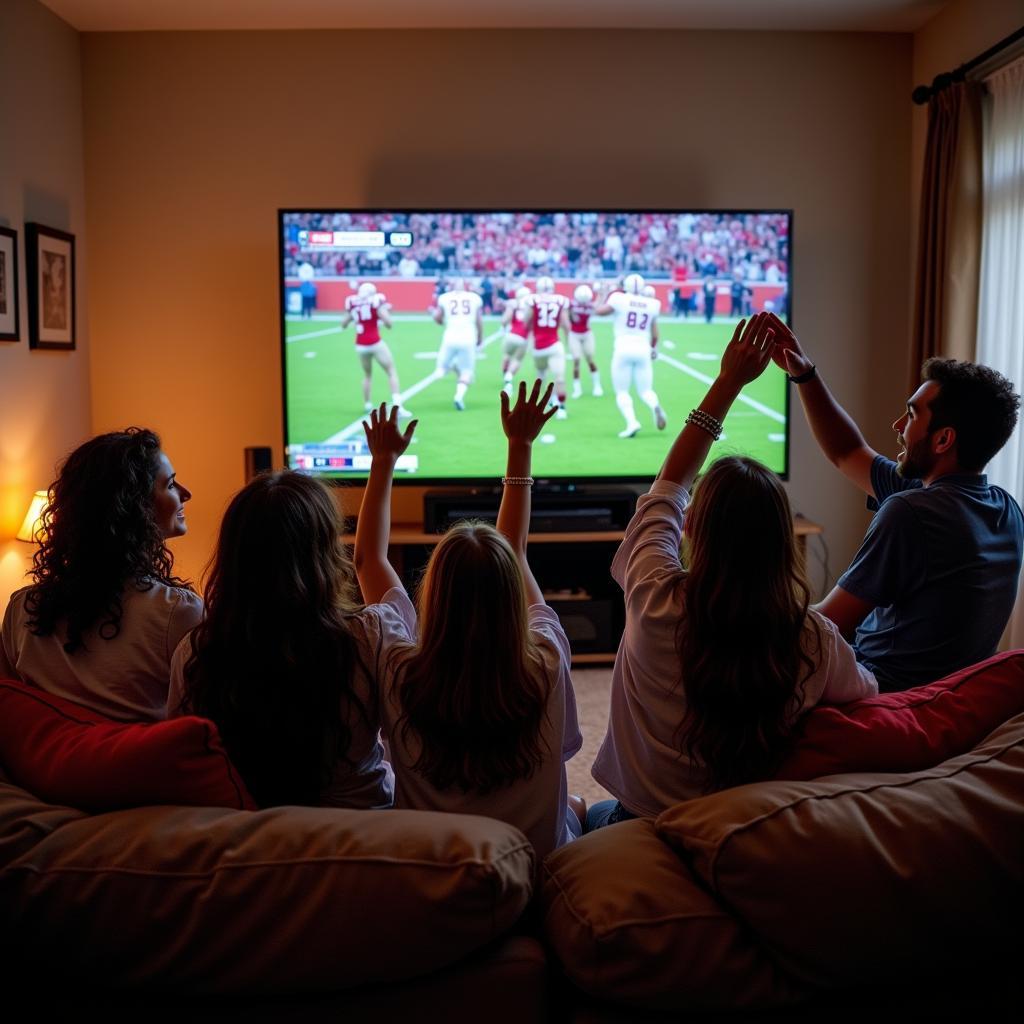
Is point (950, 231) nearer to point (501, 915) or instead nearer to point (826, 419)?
point (826, 419)

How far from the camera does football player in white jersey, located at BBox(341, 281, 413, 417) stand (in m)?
4.89

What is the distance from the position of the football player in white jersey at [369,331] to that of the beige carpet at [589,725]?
1518mm

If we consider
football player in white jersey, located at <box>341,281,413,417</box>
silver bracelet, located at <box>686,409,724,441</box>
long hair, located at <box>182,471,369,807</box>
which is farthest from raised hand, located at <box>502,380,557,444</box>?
football player in white jersey, located at <box>341,281,413,417</box>

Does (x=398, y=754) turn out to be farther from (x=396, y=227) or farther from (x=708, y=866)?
(x=396, y=227)

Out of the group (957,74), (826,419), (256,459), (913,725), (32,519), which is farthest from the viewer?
(256,459)

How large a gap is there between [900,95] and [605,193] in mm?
1530

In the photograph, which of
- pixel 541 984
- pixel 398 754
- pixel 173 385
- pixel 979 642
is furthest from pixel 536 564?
pixel 541 984

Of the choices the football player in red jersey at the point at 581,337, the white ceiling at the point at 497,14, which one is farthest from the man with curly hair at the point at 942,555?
the white ceiling at the point at 497,14

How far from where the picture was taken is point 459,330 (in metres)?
4.95

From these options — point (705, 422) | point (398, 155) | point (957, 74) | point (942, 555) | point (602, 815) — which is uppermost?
point (957, 74)

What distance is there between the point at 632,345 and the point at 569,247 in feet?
1.80

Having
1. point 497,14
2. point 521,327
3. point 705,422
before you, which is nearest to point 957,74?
point 497,14

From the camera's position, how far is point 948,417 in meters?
2.33

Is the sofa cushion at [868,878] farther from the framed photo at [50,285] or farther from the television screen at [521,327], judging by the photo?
the framed photo at [50,285]
